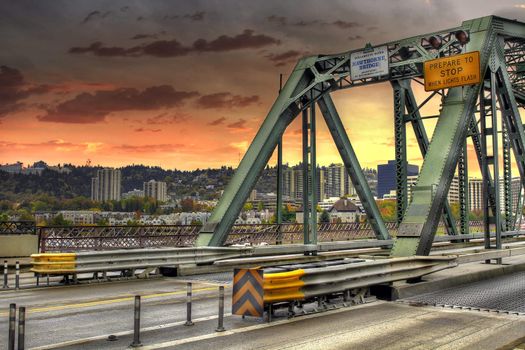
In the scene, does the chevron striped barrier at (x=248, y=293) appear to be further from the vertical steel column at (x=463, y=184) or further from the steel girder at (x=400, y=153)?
the vertical steel column at (x=463, y=184)

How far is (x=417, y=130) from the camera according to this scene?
84.1 ft

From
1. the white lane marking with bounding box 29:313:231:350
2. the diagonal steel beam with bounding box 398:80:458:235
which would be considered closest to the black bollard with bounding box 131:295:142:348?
the white lane marking with bounding box 29:313:231:350

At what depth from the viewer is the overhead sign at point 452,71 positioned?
16609mm

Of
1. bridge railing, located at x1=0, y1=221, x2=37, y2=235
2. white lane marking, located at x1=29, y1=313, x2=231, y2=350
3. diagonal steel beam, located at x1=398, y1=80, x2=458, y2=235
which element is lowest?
white lane marking, located at x1=29, y1=313, x2=231, y2=350

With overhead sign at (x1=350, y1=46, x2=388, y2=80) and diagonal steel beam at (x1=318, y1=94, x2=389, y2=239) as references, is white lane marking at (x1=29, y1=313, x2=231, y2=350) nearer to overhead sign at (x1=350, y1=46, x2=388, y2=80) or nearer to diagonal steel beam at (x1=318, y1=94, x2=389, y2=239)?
overhead sign at (x1=350, y1=46, x2=388, y2=80)

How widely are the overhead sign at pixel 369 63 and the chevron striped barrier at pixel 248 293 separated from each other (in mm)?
13337

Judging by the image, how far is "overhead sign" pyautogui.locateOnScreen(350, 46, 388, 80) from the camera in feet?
69.4

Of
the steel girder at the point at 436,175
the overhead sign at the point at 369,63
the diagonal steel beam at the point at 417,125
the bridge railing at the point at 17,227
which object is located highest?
the overhead sign at the point at 369,63

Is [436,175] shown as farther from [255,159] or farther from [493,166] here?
[255,159]

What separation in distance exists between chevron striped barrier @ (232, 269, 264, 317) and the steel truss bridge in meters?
6.19

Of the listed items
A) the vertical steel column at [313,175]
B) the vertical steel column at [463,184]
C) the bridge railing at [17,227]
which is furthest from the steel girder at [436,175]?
the bridge railing at [17,227]

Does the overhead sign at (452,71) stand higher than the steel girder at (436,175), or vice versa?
the overhead sign at (452,71)

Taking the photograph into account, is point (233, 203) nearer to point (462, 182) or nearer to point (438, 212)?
point (438, 212)

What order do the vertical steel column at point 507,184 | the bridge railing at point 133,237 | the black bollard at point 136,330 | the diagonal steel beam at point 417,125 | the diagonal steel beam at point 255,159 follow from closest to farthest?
the black bollard at point 136,330
the diagonal steel beam at point 255,159
the diagonal steel beam at point 417,125
the bridge railing at point 133,237
the vertical steel column at point 507,184
